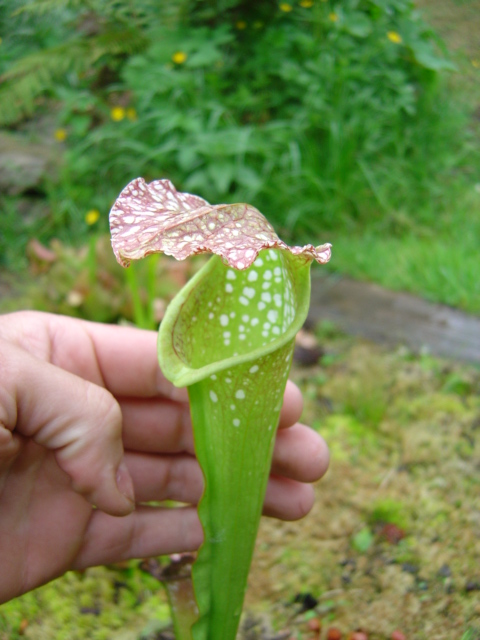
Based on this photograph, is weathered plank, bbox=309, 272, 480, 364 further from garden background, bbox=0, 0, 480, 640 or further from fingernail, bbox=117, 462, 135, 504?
fingernail, bbox=117, 462, 135, 504

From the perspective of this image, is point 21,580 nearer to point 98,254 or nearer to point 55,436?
point 55,436

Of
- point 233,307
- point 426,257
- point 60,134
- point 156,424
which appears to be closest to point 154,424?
point 156,424

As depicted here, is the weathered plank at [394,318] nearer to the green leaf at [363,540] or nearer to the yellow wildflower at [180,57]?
the green leaf at [363,540]

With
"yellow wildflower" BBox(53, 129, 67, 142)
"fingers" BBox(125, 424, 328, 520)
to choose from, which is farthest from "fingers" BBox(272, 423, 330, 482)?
"yellow wildflower" BBox(53, 129, 67, 142)

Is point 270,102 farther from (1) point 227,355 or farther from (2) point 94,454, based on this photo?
(2) point 94,454

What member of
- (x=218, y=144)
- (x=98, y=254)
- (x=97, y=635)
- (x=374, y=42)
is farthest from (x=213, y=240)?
(x=374, y=42)

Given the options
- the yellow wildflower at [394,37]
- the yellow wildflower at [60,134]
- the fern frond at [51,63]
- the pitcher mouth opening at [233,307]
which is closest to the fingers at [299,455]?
the pitcher mouth opening at [233,307]
